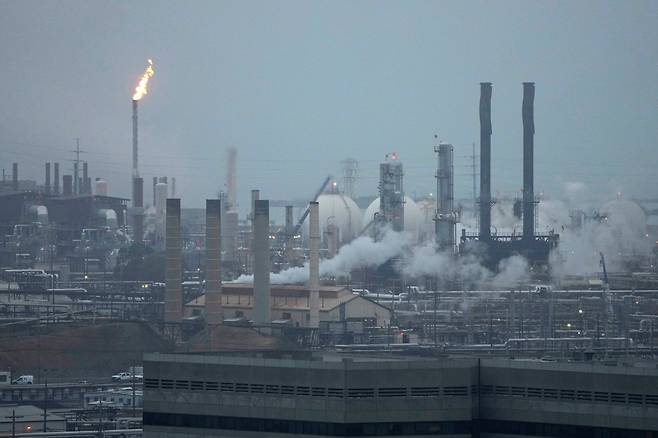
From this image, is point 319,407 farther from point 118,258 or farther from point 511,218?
point 511,218

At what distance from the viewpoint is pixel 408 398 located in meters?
16.3

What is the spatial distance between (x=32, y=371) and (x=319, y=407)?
1050 inches

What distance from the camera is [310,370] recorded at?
16.2 metres

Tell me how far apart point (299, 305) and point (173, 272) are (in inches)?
248

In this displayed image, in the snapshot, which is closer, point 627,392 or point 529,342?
point 627,392

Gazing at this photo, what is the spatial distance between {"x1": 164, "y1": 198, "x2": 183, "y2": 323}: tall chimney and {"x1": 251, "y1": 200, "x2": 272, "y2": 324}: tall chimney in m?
2.58

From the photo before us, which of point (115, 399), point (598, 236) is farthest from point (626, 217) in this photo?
point (115, 399)

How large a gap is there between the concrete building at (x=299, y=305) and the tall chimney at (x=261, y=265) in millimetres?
1742

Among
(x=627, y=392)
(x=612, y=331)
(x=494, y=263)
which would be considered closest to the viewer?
(x=627, y=392)

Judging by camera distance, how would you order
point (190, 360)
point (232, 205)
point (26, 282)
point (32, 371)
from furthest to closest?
point (232, 205) < point (26, 282) < point (32, 371) < point (190, 360)

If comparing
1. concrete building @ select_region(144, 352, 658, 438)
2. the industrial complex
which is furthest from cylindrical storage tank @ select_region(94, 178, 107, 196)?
concrete building @ select_region(144, 352, 658, 438)

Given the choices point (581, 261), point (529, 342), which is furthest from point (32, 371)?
point (581, 261)

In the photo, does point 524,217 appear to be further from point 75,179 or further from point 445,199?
point 75,179

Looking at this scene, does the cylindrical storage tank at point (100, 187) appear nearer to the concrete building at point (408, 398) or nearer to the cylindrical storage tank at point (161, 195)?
the cylindrical storage tank at point (161, 195)
